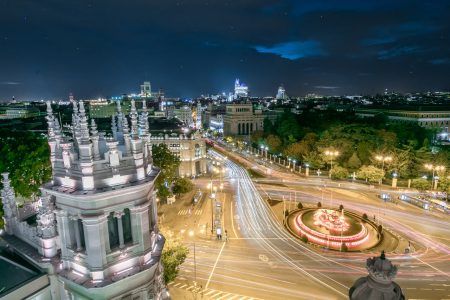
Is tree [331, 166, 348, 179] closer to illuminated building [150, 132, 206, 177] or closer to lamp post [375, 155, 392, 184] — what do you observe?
lamp post [375, 155, 392, 184]

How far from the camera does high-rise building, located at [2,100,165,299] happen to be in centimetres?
1452

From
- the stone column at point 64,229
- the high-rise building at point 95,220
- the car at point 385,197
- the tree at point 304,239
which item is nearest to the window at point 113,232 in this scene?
the high-rise building at point 95,220

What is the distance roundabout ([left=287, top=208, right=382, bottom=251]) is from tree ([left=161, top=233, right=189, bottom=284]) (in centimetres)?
2390

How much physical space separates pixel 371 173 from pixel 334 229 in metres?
27.6

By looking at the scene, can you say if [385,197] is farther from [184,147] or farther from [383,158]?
[184,147]

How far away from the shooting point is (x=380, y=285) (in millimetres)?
6566

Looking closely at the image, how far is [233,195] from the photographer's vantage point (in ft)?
229

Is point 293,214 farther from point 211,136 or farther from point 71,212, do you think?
point 211,136

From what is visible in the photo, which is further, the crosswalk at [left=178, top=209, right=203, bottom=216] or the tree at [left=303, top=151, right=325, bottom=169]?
the tree at [left=303, top=151, right=325, bottom=169]

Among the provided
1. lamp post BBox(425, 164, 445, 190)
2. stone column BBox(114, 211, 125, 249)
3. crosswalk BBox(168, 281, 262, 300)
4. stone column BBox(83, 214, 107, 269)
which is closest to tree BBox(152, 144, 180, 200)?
crosswalk BBox(168, 281, 262, 300)

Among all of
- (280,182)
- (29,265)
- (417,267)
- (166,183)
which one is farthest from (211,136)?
(29,265)

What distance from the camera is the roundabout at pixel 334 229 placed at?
152 ft

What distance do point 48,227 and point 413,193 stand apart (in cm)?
7375

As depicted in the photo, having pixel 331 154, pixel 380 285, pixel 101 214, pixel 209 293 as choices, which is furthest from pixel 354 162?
pixel 380 285
